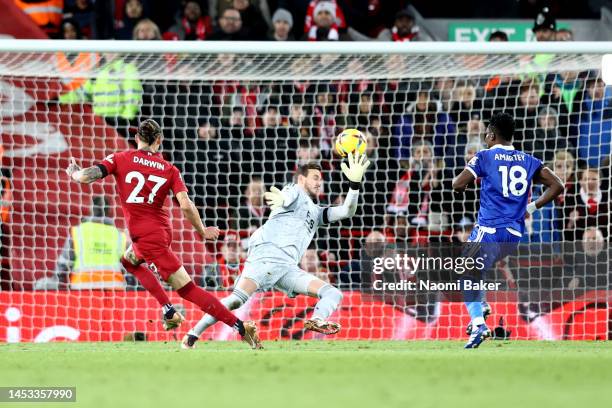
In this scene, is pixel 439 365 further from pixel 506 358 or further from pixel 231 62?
pixel 231 62

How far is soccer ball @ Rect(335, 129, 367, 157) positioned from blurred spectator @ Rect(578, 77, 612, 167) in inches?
147

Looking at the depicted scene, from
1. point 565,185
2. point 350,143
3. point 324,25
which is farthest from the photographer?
point 324,25

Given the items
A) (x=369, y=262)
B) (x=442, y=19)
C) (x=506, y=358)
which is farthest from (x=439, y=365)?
(x=442, y=19)

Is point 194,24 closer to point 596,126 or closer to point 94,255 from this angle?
point 94,255

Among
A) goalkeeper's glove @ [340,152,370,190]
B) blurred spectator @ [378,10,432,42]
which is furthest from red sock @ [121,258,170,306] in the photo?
blurred spectator @ [378,10,432,42]

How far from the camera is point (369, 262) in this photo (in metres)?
12.2

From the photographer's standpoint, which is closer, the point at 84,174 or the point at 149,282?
the point at 84,174

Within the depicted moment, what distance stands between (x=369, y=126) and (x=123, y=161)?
4115 millimetres

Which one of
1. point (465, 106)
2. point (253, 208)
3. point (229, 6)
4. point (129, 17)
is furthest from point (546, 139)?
point (129, 17)

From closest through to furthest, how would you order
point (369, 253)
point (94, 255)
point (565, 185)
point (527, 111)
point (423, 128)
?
1. point (94, 255)
2. point (369, 253)
3. point (565, 185)
4. point (527, 111)
5. point (423, 128)

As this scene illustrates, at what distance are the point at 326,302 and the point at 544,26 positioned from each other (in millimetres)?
6561

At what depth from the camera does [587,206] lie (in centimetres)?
1226

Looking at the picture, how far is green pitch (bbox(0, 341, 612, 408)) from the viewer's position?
18.9ft

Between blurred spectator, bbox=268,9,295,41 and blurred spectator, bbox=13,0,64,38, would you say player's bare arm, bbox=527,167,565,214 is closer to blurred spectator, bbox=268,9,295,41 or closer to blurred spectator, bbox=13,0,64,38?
blurred spectator, bbox=268,9,295,41
